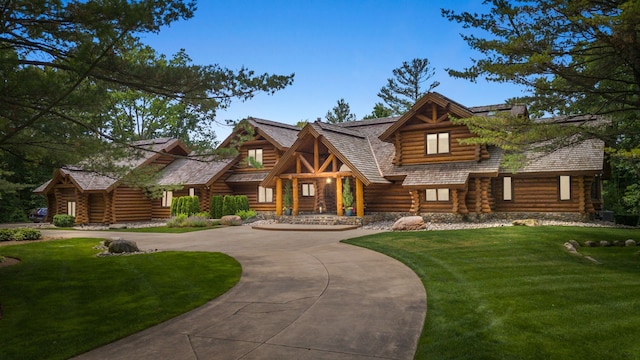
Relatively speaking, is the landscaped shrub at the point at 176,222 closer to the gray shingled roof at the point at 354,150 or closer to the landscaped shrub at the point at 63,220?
the landscaped shrub at the point at 63,220

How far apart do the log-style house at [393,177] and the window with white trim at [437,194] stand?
0.20 feet

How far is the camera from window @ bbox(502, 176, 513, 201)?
942 inches

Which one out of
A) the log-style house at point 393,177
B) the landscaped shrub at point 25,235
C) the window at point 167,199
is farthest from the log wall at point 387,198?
the landscaped shrub at point 25,235

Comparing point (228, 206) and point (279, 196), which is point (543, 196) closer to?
point (279, 196)

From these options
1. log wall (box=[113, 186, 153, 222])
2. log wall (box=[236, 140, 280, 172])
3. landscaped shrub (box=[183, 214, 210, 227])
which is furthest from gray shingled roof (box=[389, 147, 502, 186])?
log wall (box=[113, 186, 153, 222])

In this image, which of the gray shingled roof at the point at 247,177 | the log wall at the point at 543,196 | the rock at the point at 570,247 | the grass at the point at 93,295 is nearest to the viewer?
the grass at the point at 93,295

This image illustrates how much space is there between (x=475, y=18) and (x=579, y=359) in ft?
31.9

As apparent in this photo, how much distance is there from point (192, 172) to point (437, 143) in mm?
19481

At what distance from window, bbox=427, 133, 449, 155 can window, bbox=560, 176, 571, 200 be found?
644 cm

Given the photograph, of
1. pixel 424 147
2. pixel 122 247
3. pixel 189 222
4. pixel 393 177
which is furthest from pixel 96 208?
pixel 424 147

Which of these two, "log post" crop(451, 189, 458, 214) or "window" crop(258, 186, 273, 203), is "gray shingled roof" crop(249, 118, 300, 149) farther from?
"log post" crop(451, 189, 458, 214)

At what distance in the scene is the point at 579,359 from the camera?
16.1 feet

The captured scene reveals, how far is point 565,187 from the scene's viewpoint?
2264 cm

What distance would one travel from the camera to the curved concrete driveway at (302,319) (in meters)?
5.41
